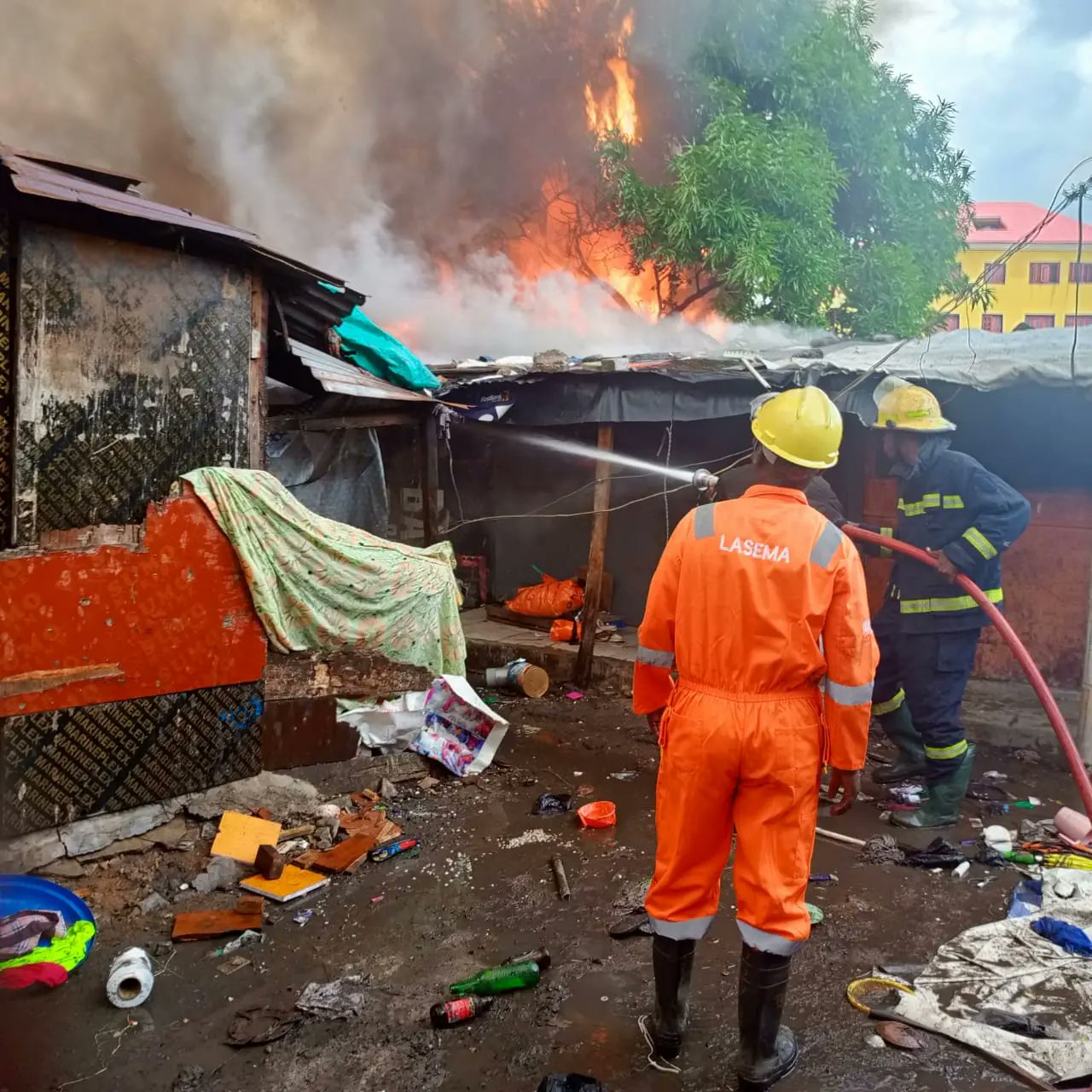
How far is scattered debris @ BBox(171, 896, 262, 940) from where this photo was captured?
148 inches

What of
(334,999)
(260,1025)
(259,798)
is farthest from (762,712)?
(259,798)

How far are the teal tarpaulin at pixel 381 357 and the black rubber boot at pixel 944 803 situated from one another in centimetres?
538

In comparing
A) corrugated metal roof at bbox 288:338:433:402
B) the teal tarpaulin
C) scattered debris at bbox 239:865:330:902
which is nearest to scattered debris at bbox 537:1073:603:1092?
scattered debris at bbox 239:865:330:902

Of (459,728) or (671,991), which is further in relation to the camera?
(459,728)

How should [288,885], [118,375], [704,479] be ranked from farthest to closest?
[704,479] < [118,375] < [288,885]

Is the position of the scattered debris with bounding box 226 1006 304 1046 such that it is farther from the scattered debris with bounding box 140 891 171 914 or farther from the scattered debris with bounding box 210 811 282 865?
the scattered debris with bounding box 210 811 282 865

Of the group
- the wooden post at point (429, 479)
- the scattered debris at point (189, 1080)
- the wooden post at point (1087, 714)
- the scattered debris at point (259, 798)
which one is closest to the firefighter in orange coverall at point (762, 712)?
the scattered debris at point (189, 1080)

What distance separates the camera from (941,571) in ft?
15.5

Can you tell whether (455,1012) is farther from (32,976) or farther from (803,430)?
(803,430)

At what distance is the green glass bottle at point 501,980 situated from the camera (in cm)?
327

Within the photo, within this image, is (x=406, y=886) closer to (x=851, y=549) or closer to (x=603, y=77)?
(x=851, y=549)

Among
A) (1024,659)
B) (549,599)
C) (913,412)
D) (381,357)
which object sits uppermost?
(381,357)

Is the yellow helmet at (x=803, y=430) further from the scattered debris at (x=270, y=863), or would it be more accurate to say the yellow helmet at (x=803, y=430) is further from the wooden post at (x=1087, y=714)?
the wooden post at (x=1087, y=714)

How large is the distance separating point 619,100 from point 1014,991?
15.9 meters
